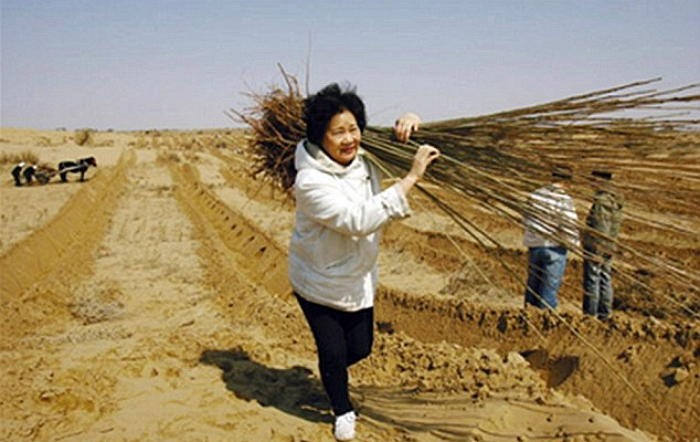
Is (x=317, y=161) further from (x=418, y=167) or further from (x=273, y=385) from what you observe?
(x=273, y=385)

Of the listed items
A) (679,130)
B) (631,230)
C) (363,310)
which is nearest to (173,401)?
(363,310)

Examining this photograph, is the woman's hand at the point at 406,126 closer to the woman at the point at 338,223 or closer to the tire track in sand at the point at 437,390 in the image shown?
the woman at the point at 338,223

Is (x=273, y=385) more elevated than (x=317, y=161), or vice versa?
(x=317, y=161)

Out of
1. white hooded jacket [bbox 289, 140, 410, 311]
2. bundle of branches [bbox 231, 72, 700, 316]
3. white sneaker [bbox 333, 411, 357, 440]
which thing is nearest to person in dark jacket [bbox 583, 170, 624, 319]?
bundle of branches [bbox 231, 72, 700, 316]

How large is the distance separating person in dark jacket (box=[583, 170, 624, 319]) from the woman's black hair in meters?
0.93

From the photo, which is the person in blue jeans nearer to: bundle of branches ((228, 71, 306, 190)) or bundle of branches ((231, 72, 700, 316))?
bundle of branches ((231, 72, 700, 316))

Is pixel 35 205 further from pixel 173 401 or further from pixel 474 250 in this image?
pixel 173 401

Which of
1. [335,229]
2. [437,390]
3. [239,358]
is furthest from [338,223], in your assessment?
[239,358]

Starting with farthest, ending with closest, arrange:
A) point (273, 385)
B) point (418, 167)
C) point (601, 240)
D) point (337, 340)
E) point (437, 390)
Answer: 1. point (273, 385)
2. point (437, 390)
3. point (337, 340)
4. point (418, 167)
5. point (601, 240)

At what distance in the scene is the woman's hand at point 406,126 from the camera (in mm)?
2533

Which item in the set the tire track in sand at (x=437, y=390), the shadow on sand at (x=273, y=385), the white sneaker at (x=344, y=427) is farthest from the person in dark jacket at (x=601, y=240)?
the shadow on sand at (x=273, y=385)

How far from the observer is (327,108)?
2.36 meters

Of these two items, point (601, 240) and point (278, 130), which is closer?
point (601, 240)

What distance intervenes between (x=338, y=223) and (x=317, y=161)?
0.93ft
